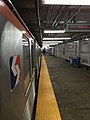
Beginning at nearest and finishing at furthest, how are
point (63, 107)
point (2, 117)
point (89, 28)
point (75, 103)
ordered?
point (2, 117), point (63, 107), point (75, 103), point (89, 28)

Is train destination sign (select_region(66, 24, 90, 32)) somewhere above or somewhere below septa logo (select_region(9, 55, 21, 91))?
above

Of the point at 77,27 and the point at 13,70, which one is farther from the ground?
the point at 77,27

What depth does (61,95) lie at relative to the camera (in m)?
6.71

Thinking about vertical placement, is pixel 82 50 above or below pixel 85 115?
above

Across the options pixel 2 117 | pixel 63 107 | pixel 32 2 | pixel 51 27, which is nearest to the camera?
pixel 2 117

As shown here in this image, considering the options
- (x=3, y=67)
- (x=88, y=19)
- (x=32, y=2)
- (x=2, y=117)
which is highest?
(x=88, y=19)

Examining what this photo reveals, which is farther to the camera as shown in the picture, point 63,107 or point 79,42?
point 79,42

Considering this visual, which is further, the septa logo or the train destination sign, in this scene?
the train destination sign

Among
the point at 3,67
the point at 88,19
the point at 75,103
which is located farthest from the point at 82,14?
the point at 3,67

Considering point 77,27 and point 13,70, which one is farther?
point 77,27

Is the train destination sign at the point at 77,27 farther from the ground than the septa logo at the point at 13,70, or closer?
farther from the ground

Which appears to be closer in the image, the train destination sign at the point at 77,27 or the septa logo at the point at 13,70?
the septa logo at the point at 13,70

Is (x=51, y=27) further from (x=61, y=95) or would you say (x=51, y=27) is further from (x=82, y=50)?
(x=82, y=50)

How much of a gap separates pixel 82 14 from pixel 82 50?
29.8ft
